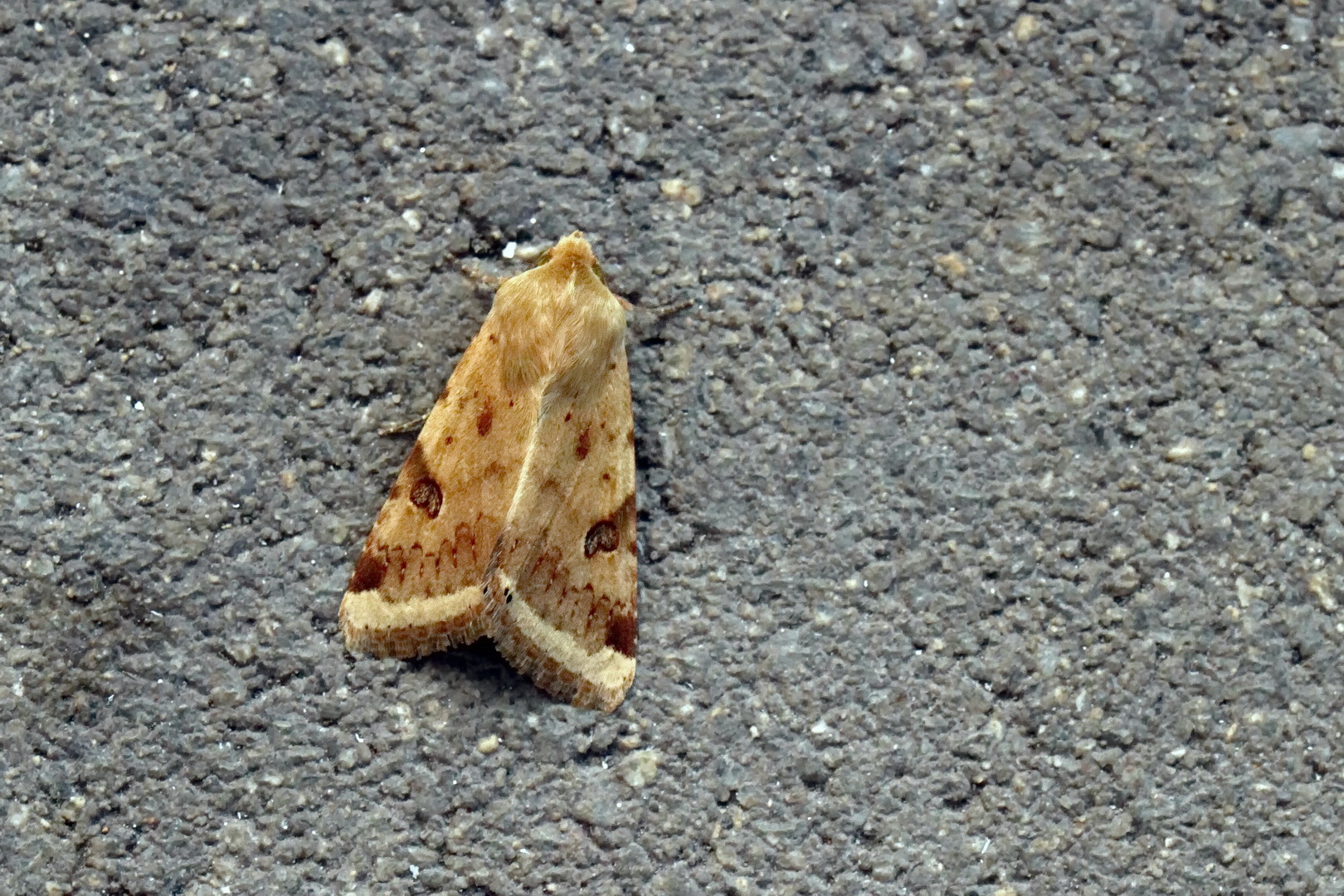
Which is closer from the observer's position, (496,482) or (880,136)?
(496,482)

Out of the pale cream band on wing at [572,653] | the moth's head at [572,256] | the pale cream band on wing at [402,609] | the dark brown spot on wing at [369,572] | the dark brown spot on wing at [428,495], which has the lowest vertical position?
the pale cream band on wing at [572,653]

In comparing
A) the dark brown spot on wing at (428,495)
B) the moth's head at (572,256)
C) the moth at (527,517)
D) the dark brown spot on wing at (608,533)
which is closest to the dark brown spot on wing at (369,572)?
the moth at (527,517)

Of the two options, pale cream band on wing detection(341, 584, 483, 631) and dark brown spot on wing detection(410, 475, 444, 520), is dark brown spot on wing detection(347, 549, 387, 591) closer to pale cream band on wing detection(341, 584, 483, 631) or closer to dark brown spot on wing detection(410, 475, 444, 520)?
pale cream band on wing detection(341, 584, 483, 631)

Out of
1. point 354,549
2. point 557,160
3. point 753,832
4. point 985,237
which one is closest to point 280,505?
point 354,549

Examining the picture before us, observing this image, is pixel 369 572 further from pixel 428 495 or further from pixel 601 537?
pixel 601 537

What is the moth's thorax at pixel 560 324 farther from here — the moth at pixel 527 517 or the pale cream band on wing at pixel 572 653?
the pale cream band on wing at pixel 572 653

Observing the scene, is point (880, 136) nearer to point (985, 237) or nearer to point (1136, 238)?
point (985, 237)

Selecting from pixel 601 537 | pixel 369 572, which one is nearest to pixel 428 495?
pixel 369 572
